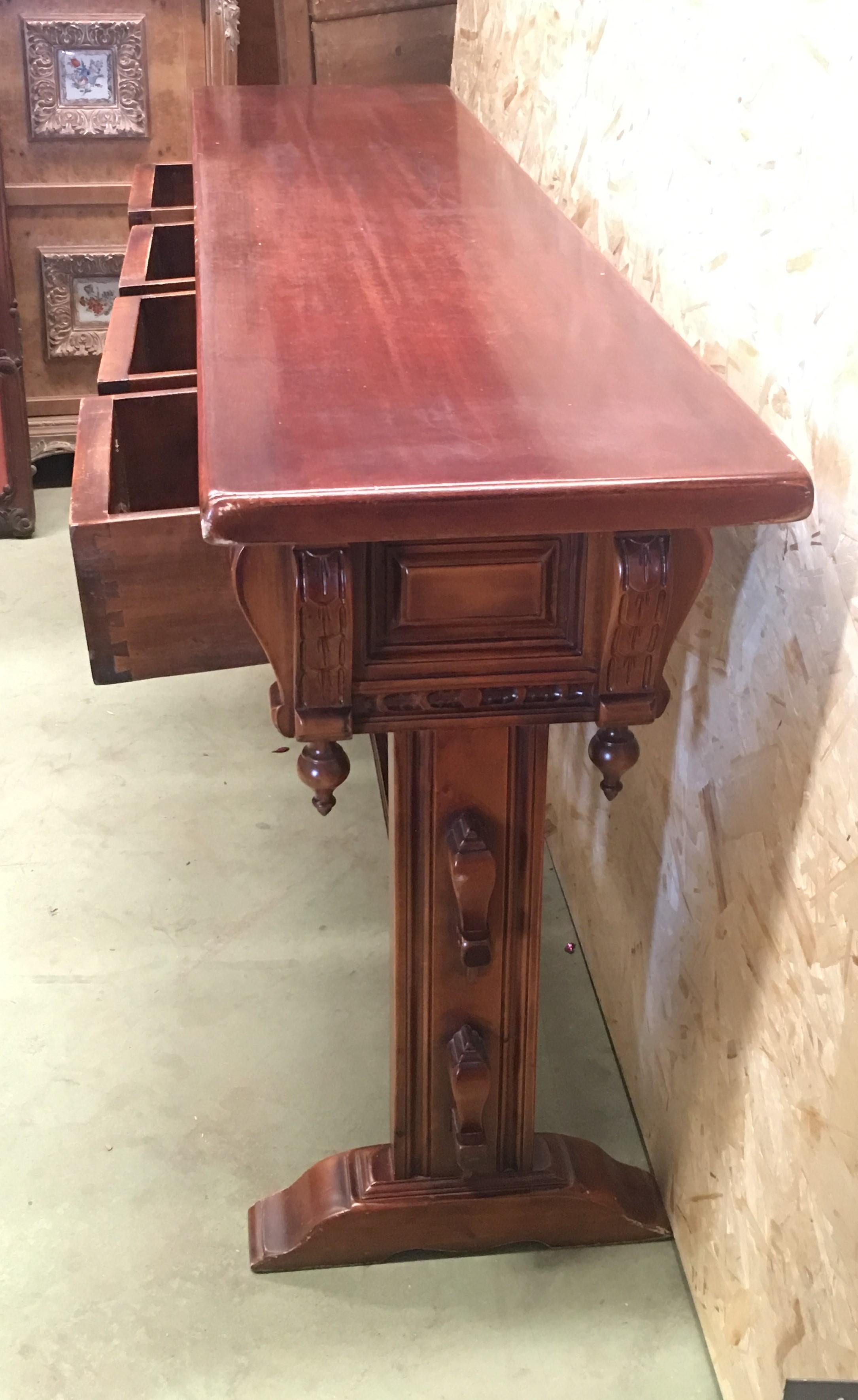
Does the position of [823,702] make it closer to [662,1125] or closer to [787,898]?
[787,898]

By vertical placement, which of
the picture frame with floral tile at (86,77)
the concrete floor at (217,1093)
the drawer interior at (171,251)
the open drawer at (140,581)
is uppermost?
the picture frame with floral tile at (86,77)

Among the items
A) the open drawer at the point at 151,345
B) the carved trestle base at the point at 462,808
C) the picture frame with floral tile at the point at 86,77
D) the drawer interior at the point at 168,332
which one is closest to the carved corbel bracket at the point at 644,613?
the carved trestle base at the point at 462,808

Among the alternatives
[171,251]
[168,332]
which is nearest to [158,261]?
[171,251]

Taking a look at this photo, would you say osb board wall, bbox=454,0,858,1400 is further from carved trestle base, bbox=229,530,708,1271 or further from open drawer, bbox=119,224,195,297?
open drawer, bbox=119,224,195,297

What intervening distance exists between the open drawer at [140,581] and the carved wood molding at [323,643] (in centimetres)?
33

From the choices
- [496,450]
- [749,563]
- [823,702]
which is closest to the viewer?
[496,450]

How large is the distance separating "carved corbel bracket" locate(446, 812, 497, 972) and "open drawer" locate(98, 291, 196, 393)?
26.9 inches

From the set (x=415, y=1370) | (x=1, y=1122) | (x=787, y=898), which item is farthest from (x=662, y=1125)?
(x=1, y=1122)

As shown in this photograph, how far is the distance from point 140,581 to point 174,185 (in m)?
1.43

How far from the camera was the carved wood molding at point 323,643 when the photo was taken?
2.60 feet

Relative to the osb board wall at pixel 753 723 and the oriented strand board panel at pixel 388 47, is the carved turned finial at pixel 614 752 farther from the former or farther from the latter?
the oriented strand board panel at pixel 388 47

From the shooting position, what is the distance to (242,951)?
1.70 meters

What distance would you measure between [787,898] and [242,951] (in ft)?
3.07

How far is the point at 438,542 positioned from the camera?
81cm
